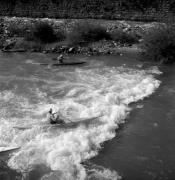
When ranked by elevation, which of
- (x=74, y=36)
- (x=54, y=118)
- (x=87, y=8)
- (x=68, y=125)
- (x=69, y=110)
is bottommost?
(x=68, y=125)

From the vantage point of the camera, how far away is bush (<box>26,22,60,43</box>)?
2400cm

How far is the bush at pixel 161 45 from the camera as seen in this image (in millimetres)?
20484

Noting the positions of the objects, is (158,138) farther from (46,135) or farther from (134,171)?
(46,135)

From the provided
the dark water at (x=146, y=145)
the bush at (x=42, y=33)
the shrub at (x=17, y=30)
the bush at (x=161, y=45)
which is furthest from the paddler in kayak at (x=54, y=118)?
the shrub at (x=17, y=30)

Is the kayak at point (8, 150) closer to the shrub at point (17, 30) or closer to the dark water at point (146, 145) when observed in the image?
the dark water at point (146, 145)

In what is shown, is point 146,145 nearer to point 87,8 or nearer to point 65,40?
point 65,40

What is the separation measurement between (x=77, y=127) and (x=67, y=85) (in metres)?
4.61

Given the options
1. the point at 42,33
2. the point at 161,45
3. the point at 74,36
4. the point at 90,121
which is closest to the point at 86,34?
the point at 74,36

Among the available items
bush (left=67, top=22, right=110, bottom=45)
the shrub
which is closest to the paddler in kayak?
bush (left=67, top=22, right=110, bottom=45)

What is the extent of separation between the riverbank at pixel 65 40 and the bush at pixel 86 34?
0.28m

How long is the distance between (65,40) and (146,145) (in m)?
13.8

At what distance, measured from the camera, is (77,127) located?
12961mm

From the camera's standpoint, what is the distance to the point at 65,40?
78.7 feet

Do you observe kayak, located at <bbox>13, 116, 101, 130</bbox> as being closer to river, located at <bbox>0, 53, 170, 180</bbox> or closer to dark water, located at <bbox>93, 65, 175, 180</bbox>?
river, located at <bbox>0, 53, 170, 180</bbox>
